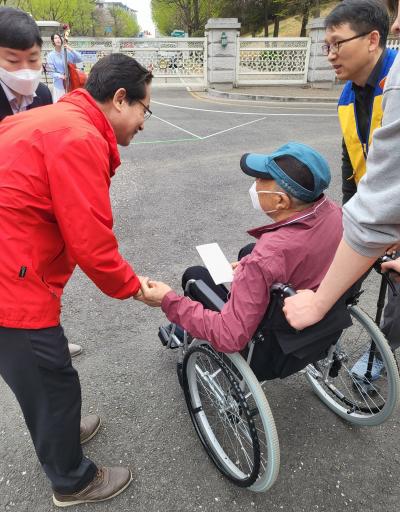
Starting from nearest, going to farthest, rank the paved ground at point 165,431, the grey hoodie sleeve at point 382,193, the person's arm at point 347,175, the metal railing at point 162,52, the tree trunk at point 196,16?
the grey hoodie sleeve at point 382,193 < the paved ground at point 165,431 < the person's arm at point 347,175 < the metal railing at point 162,52 < the tree trunk at point 196,16

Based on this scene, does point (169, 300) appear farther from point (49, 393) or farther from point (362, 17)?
point (362, 17)

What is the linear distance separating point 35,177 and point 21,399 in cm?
80

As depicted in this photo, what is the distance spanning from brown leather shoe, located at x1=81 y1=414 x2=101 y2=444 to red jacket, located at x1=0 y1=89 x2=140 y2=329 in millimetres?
853

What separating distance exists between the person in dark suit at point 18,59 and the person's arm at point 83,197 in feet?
3.76

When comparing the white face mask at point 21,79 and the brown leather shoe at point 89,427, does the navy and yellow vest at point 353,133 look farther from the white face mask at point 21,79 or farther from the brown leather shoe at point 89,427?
the brown leather shoe at point 89,427

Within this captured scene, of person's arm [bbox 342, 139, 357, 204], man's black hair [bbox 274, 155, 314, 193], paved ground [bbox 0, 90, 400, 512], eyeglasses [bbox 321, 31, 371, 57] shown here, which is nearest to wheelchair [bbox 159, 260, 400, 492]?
paved ground [bbox 0, 90, 400, 512]

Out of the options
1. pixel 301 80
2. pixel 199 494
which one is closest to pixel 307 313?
pixel 199 494

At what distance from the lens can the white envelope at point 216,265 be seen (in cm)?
171

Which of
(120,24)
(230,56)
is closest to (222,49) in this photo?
(230,56)

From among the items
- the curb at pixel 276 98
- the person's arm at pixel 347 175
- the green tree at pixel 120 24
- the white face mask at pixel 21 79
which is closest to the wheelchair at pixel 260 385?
the person's arm at pixel 347 175

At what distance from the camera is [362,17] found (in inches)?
77.2

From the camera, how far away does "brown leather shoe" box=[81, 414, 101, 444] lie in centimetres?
195

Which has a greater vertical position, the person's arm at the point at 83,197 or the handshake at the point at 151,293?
the person's arm at the point at 83,197

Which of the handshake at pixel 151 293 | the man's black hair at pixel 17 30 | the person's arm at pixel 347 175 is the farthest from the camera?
the person's arm at pixel 347 175
